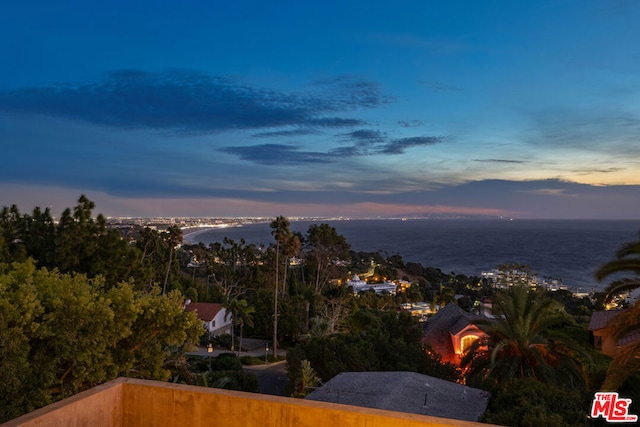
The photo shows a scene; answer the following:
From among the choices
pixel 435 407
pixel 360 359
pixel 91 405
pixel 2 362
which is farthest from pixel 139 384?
pixel 360 359

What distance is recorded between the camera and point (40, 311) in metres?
11.3

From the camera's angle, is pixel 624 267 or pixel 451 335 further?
pixel 451 335

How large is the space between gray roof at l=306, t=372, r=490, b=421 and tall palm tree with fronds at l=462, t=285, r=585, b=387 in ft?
10.2

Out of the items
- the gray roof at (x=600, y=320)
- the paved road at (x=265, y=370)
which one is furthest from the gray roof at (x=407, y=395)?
the gray roof at (x=600, y=320)

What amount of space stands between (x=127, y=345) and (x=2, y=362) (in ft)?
11.8

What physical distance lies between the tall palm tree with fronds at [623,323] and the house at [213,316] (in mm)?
38342

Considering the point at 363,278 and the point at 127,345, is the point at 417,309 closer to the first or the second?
the point at 363,278

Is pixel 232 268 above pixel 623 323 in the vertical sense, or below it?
below

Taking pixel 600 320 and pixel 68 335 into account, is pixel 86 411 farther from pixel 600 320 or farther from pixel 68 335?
pixel 600 320

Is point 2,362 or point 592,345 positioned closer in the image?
point 2,362

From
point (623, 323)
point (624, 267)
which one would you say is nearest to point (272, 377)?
point (624, 267)

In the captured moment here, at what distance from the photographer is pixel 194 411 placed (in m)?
5.42

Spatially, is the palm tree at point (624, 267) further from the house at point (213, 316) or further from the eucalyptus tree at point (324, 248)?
the eucalyptus tree at point (324, 248)

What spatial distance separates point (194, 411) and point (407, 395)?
779 cm
